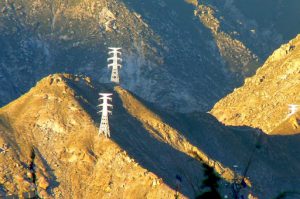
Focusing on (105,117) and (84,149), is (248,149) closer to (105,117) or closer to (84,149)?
(84,149)

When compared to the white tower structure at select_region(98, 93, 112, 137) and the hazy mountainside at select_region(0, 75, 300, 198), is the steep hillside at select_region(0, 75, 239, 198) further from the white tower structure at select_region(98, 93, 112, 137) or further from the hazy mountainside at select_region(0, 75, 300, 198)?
the white tower structure at select_region(98, 93, 112, 137)

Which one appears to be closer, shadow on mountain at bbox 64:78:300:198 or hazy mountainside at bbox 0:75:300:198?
hazy mountainside at bbox 0:75:300:198

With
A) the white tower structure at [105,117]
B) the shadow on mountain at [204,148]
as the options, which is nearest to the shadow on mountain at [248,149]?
the shadow on mountain at [204,148]

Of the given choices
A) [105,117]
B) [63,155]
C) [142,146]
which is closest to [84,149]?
[63,155]

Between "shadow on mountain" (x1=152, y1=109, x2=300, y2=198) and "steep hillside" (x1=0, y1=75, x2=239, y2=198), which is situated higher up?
"shadow on mountain" (x1=152, y1=109, x2=300, y2=198)

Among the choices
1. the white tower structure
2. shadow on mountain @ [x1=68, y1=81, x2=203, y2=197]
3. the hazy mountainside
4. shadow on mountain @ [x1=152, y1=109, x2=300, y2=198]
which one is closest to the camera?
the hazy mountainside

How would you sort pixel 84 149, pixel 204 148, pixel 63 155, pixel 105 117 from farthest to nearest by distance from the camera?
pixel 204 148 < pixel 63 155 < pixel 84 149 < pixel 105 117

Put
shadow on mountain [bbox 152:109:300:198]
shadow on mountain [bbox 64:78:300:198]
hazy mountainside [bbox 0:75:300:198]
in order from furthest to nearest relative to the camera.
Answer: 1. shadow on mountain [bbox 152:109:300:198]
2. shadow on mountain [bbox 64:78:300:198]
3. hazy mountainside [bbox 0:75:300:198]

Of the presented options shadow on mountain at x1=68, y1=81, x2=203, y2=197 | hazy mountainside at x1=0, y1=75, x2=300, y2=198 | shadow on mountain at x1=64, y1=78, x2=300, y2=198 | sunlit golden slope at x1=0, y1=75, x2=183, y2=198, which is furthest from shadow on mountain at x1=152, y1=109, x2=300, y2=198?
sunlit golden slope at x1=0, y1=75, x2=183, y2=198
